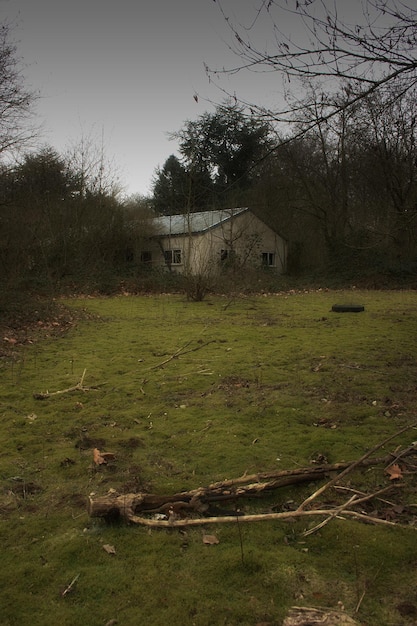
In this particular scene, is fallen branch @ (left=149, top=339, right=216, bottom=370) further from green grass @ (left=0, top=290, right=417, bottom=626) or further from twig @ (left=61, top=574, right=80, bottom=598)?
twig @ (left=61, top=574, right=80, bottom=598)

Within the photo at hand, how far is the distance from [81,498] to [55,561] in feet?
2.01

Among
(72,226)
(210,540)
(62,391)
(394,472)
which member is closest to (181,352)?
(62,391)

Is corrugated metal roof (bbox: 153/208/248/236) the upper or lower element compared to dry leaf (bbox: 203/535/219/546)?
upper

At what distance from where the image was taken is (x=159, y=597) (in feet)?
6.95

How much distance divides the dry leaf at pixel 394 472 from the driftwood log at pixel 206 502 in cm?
9

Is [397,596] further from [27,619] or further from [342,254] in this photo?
[342,254]

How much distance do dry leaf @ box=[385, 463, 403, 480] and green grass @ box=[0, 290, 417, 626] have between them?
0.22 feet

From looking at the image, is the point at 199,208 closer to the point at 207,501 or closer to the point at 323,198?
the point at 323,198

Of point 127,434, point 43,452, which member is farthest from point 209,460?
point 43,452

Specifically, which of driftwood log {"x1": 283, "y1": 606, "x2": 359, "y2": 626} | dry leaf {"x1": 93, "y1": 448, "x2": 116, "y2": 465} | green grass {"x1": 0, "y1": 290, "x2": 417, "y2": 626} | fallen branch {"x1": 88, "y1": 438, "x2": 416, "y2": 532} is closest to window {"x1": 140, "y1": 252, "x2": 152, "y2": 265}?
green grass {"x1": 0, "y1": 290, "x2": 417, "y2": 626}

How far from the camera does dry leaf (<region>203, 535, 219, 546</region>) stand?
2.51 metres

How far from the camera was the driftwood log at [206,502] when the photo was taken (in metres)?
2.66

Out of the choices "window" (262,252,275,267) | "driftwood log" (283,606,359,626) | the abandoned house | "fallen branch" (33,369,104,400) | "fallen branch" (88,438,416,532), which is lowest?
"driftwood log" (283,606,359,626)

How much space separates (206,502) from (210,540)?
0.34 m
